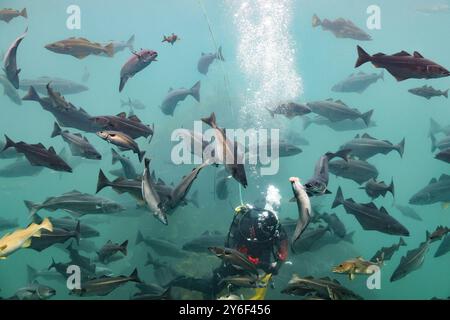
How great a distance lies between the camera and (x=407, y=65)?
3768 millimetres

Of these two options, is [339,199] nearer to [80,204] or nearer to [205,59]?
[80,204]

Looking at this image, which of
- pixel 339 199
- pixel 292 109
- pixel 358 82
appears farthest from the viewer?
pixel 358 82

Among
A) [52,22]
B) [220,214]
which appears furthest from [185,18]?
[220,214]

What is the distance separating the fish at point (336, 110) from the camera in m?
6.87

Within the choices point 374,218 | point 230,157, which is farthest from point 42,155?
point 374,218

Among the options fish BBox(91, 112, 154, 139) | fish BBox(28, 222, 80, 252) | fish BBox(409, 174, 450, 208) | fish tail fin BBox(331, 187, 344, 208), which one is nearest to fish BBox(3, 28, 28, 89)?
fish BBox(91, 112, 154, 139)

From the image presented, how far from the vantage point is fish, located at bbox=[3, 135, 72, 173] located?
14.0 feet

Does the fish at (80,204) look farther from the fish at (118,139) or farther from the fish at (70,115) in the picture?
the fish at (118,139)

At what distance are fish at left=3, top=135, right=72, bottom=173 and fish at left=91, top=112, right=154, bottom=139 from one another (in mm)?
637

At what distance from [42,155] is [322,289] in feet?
11.9

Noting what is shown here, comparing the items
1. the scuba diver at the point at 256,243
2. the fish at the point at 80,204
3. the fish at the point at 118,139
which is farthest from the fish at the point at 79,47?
the scuba diver at the point at 256,243

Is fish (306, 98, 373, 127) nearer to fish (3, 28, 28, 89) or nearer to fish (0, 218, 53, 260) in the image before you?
fish (3, 28, 28, 89)

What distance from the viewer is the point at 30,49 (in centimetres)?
8212
